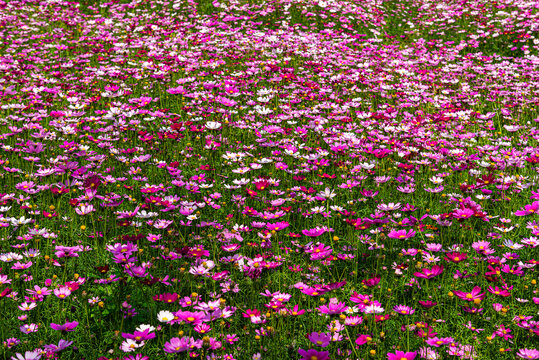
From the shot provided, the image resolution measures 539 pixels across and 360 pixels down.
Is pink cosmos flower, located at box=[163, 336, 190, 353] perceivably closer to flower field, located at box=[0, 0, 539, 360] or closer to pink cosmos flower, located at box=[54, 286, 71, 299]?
flower field, located at box=[0, 0, 539, 360]

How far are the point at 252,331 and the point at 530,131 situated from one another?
4.38m

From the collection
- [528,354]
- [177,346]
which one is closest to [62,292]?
[177,346]

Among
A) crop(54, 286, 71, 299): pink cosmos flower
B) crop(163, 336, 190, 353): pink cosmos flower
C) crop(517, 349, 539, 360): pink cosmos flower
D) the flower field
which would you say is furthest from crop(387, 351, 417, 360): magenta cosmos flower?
crop(54, 286, 71, 299): pink cosmos flower

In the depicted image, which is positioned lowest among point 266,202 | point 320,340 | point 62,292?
point 266,202

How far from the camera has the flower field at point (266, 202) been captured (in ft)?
6.73

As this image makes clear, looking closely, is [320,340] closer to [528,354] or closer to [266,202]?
[528,354]

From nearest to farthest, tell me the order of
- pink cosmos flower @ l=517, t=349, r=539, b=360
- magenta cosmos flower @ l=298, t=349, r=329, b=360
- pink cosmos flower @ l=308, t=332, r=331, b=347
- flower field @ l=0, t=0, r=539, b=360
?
magenta cosmos flower @ l=298, t=349, r=329, b=360
pink cosmos flower @ l=308, t=332, r=331, b=347
pink cosmos flower @ l=517, t=349, r=539, b=360
flower field @ l=0, t=0, r=539, b=360

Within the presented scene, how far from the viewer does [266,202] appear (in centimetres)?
318

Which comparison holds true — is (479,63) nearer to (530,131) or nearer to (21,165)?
(530,131)

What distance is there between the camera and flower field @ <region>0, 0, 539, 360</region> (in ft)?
6.73

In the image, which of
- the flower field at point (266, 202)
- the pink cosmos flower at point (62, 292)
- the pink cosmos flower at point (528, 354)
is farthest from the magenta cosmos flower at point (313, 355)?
the pink cosmos flower at point (62, 292)

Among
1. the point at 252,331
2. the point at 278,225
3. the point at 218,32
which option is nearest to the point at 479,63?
→ the point at 218,32

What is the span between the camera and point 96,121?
14.8 ft

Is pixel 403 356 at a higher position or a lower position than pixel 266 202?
higher
